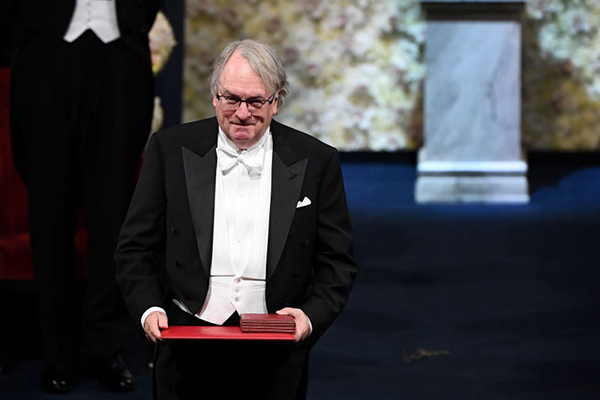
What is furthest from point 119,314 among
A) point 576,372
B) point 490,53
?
point 490,53

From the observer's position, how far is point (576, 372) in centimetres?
376

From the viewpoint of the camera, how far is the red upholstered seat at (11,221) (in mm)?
3805

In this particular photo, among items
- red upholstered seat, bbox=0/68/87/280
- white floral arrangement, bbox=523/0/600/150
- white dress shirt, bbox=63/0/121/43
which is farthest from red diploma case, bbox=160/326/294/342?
white floral arrangement, bbox=523/0/600/150

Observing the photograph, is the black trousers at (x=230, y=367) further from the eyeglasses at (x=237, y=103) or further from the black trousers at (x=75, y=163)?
the black trousers at (x=75, y=163)

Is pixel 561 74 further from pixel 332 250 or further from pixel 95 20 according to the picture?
pixel 332 250

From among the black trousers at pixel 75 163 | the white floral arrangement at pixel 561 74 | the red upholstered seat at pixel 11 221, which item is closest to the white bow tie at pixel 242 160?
the black trousers at pixel 75 163

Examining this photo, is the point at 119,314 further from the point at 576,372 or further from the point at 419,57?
the point at 419,57

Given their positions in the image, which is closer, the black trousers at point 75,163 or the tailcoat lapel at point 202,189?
the tailcoat lapel at point 202,189

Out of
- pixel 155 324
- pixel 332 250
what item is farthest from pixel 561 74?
pixel 155 324

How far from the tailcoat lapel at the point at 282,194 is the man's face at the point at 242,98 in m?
0.09

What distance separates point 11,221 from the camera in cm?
395

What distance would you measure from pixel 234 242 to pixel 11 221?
2049 millimetres

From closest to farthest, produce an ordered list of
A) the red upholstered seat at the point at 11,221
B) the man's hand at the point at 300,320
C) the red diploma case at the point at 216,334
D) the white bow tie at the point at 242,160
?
the red diploma case at the point at 216,334 → the man's hand at the point at 300,320 → the white bow tie at the point at 242,160 → the red upholstered seat at the point at 11,221

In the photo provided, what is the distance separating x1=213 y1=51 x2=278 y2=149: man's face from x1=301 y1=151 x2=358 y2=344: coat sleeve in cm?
18
